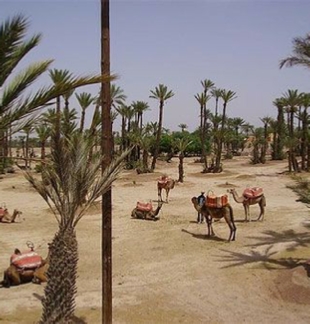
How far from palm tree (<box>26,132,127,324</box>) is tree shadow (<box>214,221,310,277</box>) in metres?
6.06

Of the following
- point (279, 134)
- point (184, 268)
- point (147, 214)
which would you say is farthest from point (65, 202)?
point (279, 134)

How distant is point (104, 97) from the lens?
352 inches

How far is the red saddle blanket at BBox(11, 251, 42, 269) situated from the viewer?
39.3 feet

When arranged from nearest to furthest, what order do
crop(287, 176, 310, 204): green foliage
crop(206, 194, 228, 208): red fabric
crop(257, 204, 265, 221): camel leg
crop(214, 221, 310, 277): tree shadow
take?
crop(287, 176, 310, 204): green foliage → crop(214, 221, 310, 277): tree shadow → crop(206, 194, 228, 208): red fabric → crop(257, 204, 265, 221): camel leg

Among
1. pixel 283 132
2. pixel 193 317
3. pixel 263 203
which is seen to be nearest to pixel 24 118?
pixel 193 317

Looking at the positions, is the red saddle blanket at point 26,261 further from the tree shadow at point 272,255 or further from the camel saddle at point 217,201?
the camel saddle at point 217,201

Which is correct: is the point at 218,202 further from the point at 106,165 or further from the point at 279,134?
the point at 279,134

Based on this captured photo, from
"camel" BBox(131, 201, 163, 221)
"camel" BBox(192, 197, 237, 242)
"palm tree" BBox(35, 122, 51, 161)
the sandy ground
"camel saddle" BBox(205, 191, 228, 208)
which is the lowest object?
the sandy ground

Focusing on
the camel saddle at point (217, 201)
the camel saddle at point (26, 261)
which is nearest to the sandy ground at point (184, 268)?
the camel saddle at point (26, 261)

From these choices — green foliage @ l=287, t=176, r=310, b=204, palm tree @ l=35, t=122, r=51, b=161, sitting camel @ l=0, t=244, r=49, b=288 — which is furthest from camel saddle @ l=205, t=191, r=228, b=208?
sitting camel @ l=0, t=244, r=49, b=288

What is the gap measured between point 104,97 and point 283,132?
47.8 metres

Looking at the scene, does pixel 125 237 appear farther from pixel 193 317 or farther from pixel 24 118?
pixel 24 118

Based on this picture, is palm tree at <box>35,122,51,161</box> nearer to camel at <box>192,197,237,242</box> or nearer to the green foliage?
camel at <box>192,197,237,242</box>

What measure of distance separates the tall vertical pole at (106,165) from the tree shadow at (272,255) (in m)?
5.09
